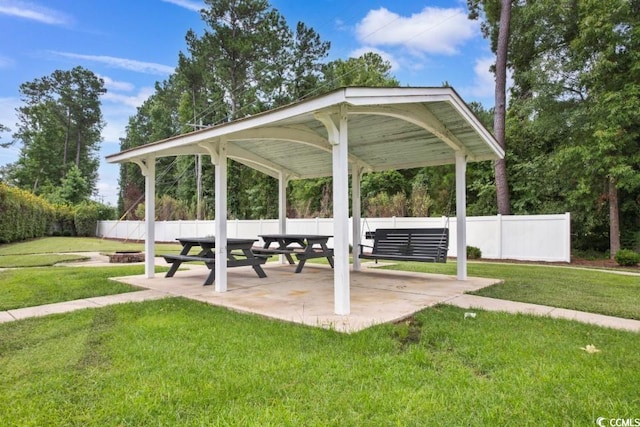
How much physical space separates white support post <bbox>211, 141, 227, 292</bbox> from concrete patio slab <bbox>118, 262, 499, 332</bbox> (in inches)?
8.3

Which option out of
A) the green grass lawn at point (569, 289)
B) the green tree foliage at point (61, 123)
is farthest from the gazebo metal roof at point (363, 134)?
the green tree foliage at point (61, 123)

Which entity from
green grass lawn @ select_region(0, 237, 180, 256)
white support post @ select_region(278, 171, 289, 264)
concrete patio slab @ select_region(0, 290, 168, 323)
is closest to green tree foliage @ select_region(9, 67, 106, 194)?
green grass lawn @ select_region(0, 237, 180, 256)

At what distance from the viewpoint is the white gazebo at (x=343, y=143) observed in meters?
4.09

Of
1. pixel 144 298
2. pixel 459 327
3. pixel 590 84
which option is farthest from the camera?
pixel 590 84

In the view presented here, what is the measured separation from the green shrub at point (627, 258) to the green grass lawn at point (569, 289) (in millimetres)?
2354

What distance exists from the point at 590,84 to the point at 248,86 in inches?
743

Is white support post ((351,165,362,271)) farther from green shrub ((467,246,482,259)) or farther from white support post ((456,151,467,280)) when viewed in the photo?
green shrub ((467,246,482,259))

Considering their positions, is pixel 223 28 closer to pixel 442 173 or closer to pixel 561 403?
pixel 442 173

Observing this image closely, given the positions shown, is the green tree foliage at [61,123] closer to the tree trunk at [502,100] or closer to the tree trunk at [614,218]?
the tree trunk at [502,100]

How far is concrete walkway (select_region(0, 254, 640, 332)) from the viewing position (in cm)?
399

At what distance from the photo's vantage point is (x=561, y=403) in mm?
2137

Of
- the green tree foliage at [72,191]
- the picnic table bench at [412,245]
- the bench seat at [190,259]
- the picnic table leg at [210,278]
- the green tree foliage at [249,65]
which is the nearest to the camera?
the bench seat at [190,259]

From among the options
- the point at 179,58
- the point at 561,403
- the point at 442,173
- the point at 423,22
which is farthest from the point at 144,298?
the point at 179,58

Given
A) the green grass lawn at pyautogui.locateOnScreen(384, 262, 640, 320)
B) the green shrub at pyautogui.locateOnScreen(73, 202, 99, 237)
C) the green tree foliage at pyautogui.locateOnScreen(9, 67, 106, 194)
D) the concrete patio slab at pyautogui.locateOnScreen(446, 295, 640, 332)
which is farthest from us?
the green tree foliage at pyautogui.locateOnScreen(9, 67, 106, 194)
